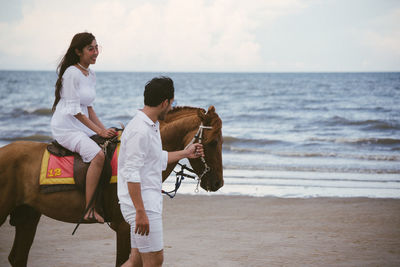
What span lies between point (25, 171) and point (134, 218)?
166 cm

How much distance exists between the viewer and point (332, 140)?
19.0 m

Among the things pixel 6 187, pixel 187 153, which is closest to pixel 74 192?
pixel 6 187

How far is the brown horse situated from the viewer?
3.83 meters

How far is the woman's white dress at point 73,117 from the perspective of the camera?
3871 millimetres

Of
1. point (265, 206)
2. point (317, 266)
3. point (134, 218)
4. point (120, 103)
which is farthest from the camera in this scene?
point (120, 103)

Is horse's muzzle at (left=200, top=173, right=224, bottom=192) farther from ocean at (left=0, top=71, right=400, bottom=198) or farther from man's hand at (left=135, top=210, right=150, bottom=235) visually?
ocean at (left=0, top=71, right=400, bottom=198)

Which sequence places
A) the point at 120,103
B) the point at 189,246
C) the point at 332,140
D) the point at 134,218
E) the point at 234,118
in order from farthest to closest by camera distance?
the point at 120,103, the point at 234,118, the point at 332,140, the point at 189,246, the point at 134,218

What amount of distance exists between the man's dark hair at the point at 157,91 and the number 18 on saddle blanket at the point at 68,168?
126 cm

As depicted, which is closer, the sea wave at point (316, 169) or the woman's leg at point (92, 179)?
the woman's leg at point (92, 179)

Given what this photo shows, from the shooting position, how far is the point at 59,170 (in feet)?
13.0

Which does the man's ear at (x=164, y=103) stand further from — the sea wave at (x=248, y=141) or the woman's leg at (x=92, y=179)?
the sea wave at (x=248, y=141)

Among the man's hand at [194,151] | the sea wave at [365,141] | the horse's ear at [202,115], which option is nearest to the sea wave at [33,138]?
the sea wave at [365,141]

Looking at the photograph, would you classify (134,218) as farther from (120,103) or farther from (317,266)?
(120,103)

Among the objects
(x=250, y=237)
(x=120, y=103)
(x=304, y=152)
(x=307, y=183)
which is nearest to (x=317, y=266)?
(x=250, y=237)
